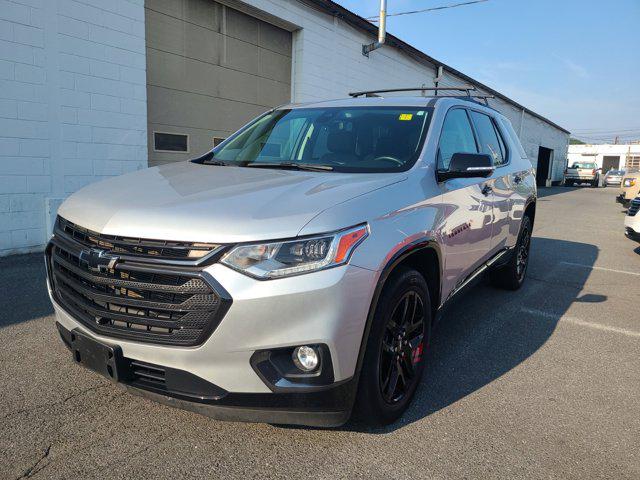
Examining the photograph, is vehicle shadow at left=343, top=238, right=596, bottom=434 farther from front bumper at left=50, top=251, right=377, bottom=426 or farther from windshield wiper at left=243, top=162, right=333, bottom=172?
windshield wiper at left=243, top=162, right=333, bottom=172

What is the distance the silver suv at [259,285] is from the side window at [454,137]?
36cm

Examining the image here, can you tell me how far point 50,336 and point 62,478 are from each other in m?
1.81

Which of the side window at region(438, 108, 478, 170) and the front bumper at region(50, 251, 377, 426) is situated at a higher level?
the side window at region(438, 108, 478, 170)

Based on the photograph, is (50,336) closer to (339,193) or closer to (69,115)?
(339,193)

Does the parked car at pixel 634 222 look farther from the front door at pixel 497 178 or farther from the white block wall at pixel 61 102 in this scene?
the white block wall at pixel 61 102

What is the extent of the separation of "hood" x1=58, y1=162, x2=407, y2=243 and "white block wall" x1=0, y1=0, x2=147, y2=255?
4346 millimetres

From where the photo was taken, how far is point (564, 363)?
3.65 metres

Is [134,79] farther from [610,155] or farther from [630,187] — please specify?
[610,155]

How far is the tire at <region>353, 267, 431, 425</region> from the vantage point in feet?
7.76

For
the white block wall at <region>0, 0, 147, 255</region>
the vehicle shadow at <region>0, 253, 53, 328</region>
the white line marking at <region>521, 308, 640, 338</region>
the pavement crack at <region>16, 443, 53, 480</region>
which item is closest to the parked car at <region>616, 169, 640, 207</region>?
the white line marking at <region>521, 308, 640, 338</region>

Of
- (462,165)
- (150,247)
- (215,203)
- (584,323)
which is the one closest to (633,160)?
(584,323)

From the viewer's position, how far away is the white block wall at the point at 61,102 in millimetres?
6207

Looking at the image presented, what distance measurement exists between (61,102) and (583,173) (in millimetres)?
40403

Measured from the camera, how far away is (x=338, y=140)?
350 cm
